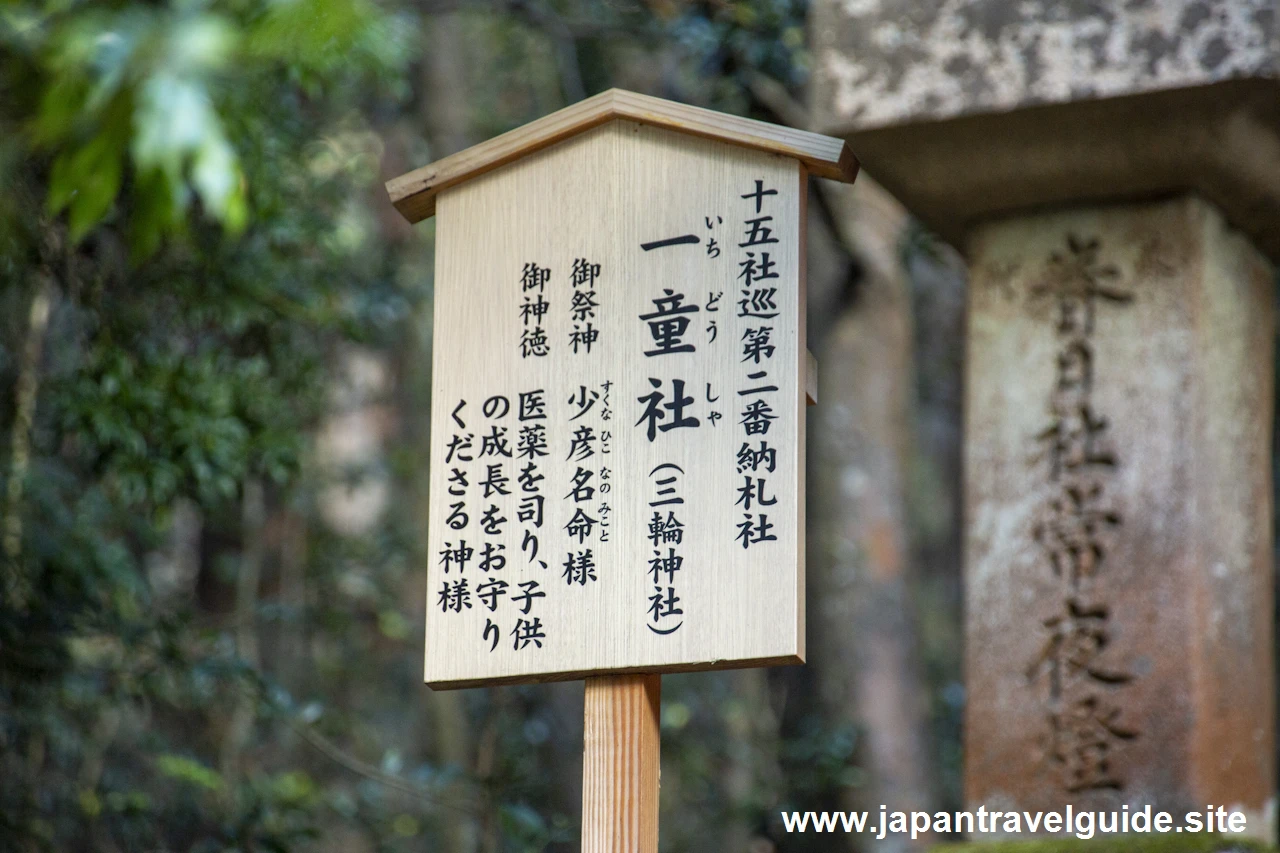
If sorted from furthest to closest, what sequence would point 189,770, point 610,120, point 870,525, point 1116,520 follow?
1. point 870,525
2. point 189,770
3. point 1116,520
4. point 610,120

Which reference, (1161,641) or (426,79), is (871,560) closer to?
(1161,641)

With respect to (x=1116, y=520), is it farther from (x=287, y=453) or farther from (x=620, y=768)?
(x=287, y=453)

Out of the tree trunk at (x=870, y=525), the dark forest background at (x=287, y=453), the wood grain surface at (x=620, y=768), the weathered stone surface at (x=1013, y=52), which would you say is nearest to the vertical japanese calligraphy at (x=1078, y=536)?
the weathered stone surface at (x=1013, y=52)

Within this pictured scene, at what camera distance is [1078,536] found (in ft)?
11.5

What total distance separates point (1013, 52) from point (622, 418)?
141 cm

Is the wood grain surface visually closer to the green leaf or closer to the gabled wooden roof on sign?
the gabled wooden roof on sign

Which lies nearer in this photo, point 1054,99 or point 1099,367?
point 1054,99

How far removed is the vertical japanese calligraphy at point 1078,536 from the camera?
134 inches

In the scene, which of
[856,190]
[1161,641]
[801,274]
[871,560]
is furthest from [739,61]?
[801,274]

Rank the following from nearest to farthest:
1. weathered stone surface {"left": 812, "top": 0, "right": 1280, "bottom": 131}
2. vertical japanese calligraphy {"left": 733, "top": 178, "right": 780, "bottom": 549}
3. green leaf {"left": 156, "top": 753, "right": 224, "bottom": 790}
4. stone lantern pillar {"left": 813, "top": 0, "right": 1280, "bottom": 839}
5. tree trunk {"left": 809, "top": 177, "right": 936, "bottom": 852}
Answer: vertical japanese calligraphy {"left": 733, "top": 178, "right": 780, "bottom": 549}
weathered stone surface {"left": 812, "top": 0, "right": 1280, "bottom": 131}
stone lantern pillar {"left": 813, "top": 0, "right": 1280, "bottom": 839}
green leaf {"left": 156, "top": 753, "right": 224, "bottom": 790}
tree trunk {"left": 809, "top": 177, "right": 936, "bottom": 852}

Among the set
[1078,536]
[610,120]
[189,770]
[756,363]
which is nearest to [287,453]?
[189,770]

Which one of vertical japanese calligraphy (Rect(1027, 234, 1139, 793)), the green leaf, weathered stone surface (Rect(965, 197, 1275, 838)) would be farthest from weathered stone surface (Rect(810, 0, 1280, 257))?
the green leaf

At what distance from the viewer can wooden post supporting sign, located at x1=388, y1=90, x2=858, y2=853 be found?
7.88 feet

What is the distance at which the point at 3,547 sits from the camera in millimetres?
4359
